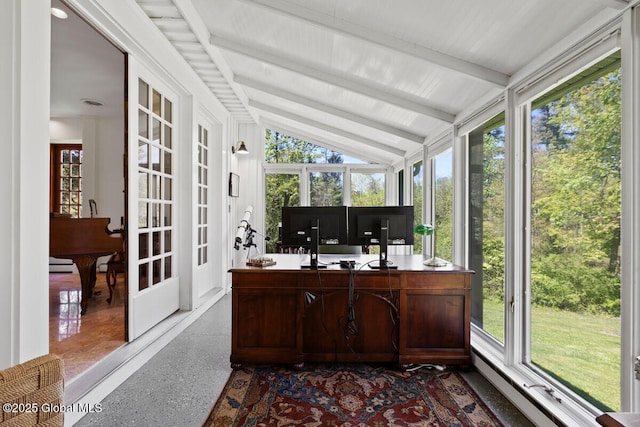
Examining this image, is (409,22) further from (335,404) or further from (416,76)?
(335,404)

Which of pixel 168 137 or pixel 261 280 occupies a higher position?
pixel 168 137

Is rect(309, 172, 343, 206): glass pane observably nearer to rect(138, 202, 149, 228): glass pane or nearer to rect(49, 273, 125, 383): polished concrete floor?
rect(49, 273, 125, 383): polished concrete floor

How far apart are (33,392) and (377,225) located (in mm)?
2448

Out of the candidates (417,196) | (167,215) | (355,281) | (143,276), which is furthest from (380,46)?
(417,196)

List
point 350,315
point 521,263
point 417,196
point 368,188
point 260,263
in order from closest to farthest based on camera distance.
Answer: point 521,263
point 350,315
point 260,263
point 417,196
point 368,188

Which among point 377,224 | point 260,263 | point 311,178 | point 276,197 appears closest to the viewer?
point 260,263

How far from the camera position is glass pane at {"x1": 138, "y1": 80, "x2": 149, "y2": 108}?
2852 millimetres

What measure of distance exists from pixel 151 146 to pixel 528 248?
323 centimetres

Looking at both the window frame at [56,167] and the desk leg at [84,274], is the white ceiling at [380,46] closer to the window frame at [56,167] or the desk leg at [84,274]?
the desk leg at [84,274]

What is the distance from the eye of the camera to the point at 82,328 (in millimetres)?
3008

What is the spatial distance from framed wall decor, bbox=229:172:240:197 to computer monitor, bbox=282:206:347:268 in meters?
2.58

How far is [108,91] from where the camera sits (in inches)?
183

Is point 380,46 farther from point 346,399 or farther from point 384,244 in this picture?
point 346,399

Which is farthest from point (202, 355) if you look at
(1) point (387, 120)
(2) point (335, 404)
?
(1) point (387, 120)
